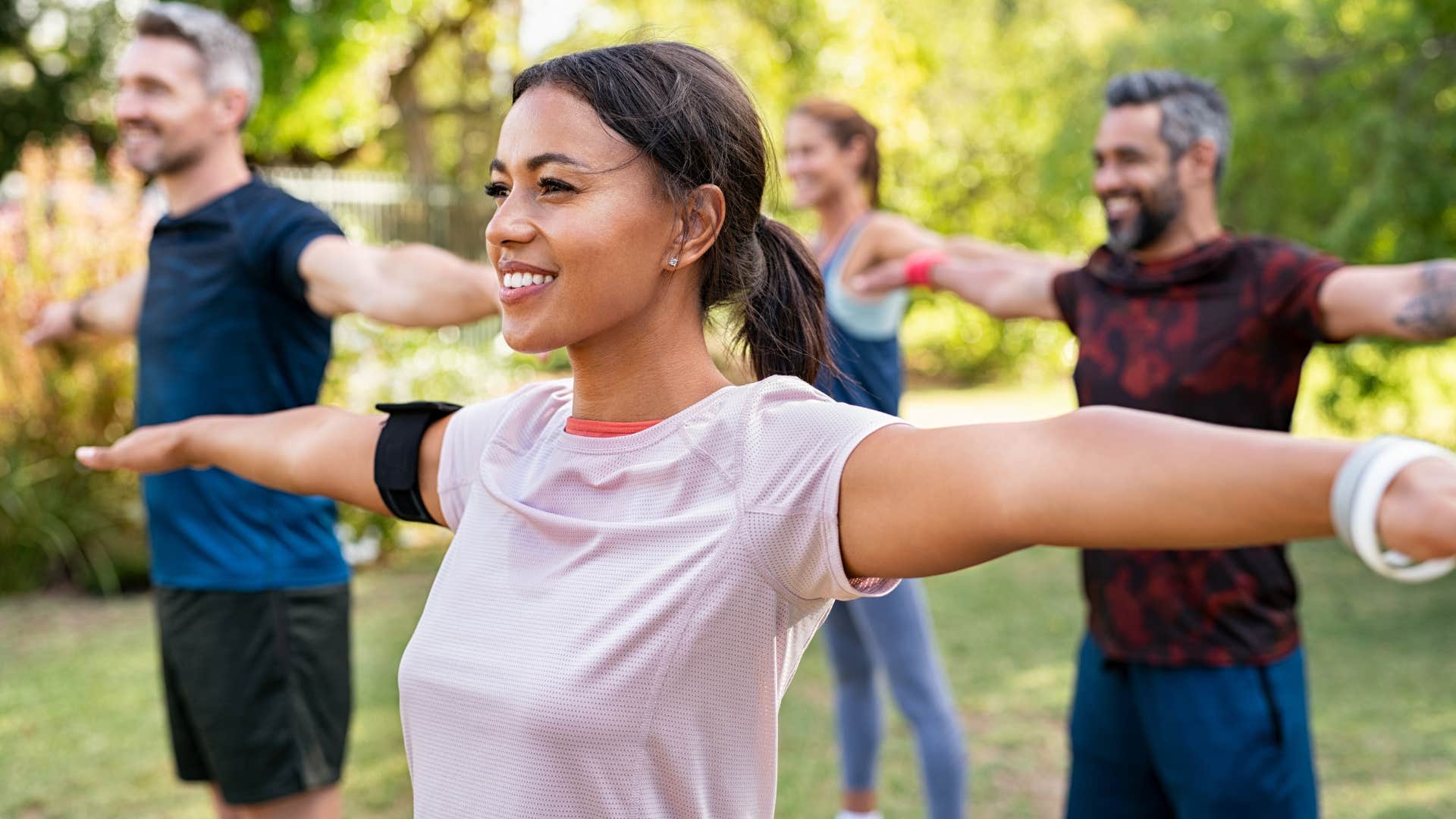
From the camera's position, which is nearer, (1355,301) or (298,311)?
(1355,301)

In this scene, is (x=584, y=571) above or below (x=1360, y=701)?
above

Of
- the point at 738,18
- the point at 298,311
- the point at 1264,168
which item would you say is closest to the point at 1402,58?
the point at 1264,168

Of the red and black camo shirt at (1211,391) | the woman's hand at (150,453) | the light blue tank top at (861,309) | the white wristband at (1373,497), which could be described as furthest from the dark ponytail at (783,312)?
the light blue tank top at (861,309)

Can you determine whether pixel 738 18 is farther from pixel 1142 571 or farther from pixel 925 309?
pixel 1142 571

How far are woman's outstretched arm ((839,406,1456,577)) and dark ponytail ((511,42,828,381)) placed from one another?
0.42m

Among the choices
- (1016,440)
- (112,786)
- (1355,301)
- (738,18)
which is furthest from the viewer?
(738,18)

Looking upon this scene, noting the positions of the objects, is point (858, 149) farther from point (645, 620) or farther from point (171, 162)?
point (645, 620)

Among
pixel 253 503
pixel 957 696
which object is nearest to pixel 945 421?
pixel 957 696

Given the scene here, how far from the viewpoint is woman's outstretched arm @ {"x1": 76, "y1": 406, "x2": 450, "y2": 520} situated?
2.08 m

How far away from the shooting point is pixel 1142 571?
308 cm

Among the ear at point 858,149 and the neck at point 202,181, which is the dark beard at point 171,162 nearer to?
the neck at point 202,181

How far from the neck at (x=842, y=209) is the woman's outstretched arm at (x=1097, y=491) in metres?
3.27

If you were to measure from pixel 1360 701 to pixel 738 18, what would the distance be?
35.8 feet

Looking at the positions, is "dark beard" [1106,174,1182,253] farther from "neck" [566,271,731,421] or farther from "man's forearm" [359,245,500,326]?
"neck" [566,271,731,421]
